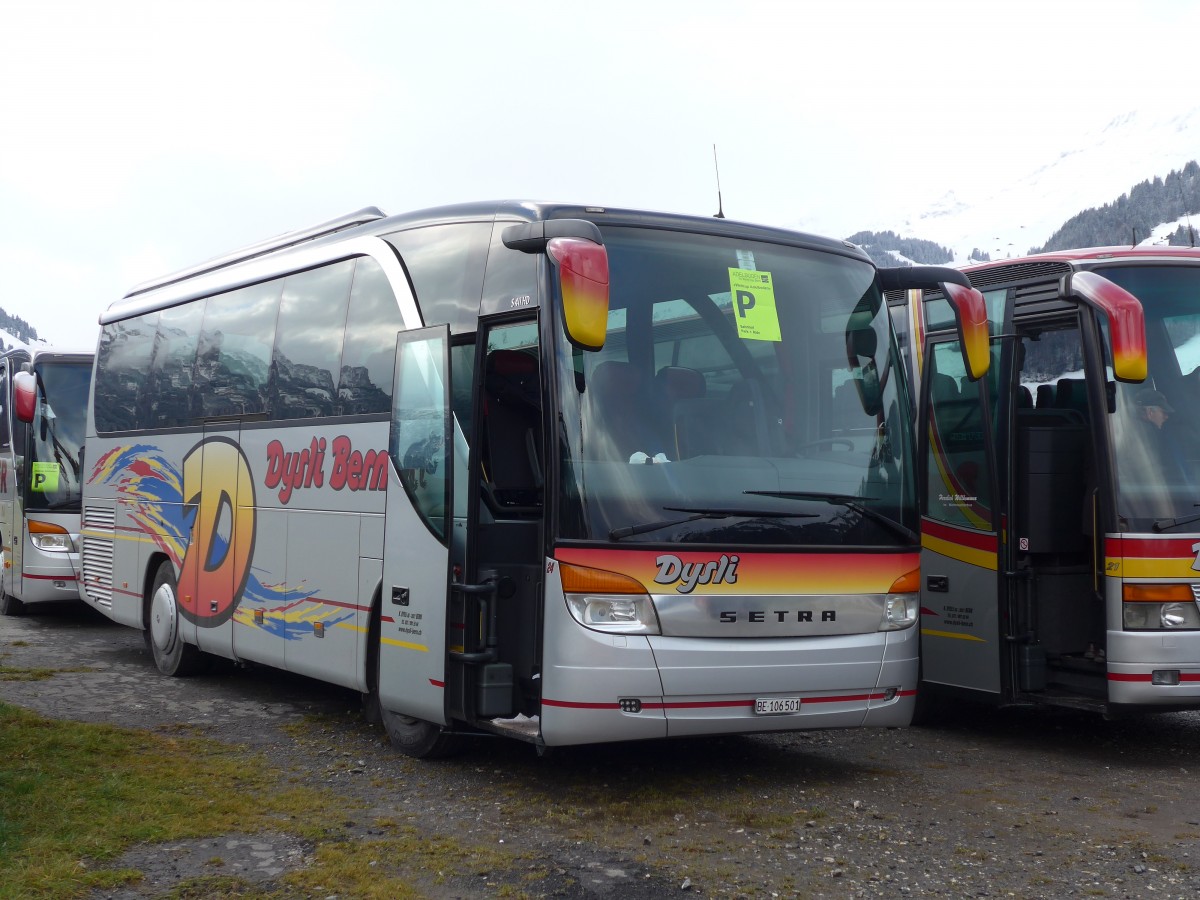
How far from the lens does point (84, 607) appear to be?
19.2 meters

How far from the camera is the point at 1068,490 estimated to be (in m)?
9.32

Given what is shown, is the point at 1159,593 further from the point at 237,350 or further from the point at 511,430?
the point at 237,350

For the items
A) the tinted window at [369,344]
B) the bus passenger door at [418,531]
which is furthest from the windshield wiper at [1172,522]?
the tinted window at [369,344]

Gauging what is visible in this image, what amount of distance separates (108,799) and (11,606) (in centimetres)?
1235

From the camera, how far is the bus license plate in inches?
288

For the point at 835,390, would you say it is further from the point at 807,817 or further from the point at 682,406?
the point at 807,817

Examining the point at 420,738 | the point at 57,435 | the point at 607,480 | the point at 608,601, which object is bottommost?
the point at 420,738

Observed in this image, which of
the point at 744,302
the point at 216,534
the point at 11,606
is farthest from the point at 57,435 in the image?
the point at 744,302

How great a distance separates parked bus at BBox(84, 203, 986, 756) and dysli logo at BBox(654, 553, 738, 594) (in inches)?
0.5

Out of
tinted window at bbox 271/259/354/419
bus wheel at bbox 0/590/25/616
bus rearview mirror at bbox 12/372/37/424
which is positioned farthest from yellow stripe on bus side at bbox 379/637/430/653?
bus wheel at bbox 0/590/25/616

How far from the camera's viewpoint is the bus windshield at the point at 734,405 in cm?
709

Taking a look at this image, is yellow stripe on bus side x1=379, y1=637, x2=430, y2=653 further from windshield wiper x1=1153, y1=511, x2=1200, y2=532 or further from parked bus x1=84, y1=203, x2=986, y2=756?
windshield wiper x1=1153, y1=511, x2=1200, y2=532

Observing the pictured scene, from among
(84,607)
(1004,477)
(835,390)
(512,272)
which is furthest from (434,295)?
(84,607)

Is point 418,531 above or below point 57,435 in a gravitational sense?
below
